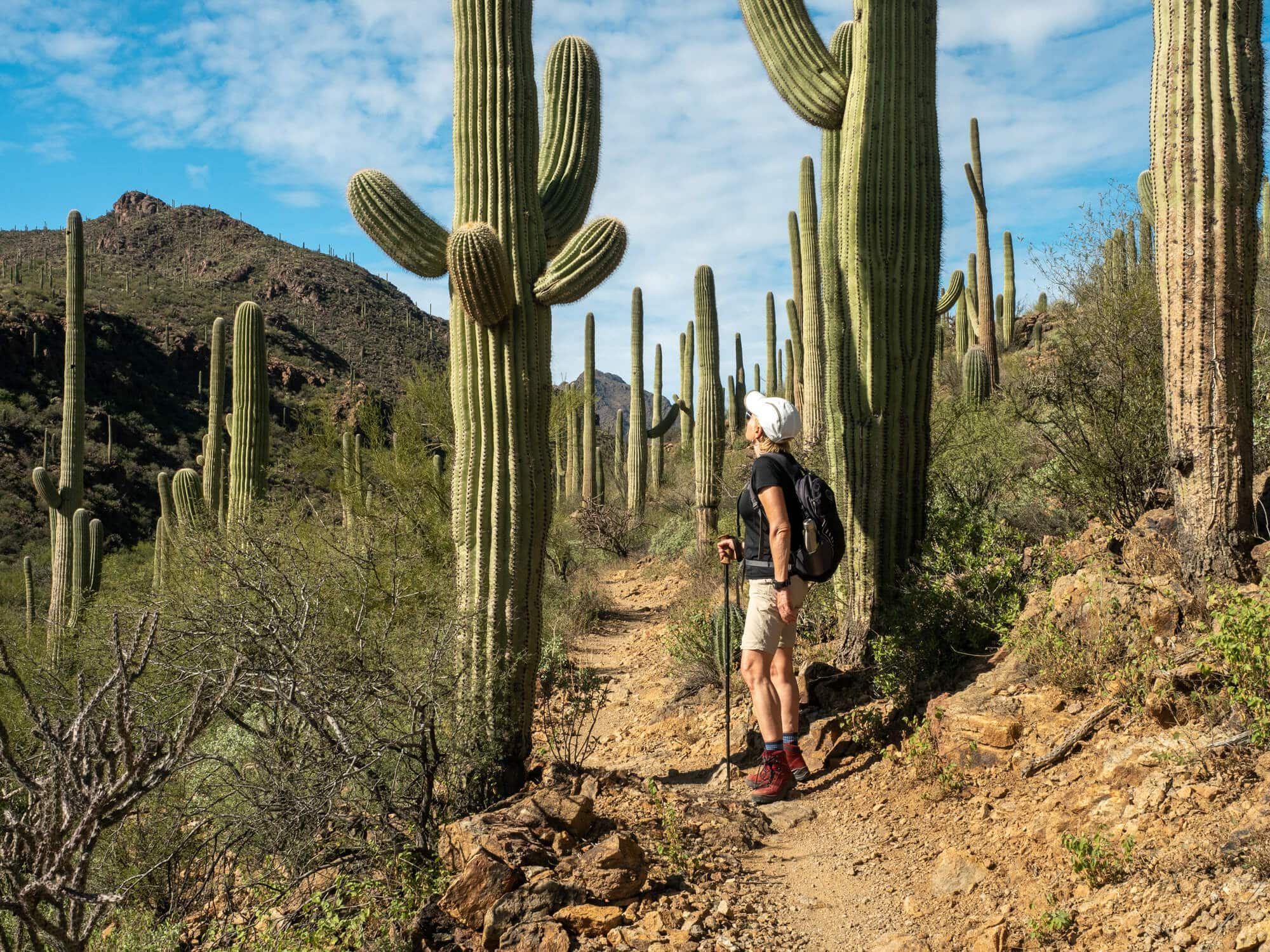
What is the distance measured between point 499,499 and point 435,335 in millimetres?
43584

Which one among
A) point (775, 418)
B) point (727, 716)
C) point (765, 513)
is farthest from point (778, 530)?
point (727, 716)

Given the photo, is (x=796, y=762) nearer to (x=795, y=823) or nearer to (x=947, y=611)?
(x=795, y=823)

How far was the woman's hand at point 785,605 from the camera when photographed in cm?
491

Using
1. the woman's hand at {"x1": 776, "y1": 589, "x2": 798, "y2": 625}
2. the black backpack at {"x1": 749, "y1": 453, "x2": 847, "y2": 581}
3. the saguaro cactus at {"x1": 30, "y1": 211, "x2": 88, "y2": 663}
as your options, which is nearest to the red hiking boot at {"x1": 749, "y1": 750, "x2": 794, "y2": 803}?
the woman's hand at {"x1": 776, "y1": 589, "x2": 798, "y2": 625}

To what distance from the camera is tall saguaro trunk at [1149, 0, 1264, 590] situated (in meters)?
4.73

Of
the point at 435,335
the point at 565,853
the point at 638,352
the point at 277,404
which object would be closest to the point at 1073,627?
the point at 565,853

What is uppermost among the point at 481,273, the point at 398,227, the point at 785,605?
the point at 398,227

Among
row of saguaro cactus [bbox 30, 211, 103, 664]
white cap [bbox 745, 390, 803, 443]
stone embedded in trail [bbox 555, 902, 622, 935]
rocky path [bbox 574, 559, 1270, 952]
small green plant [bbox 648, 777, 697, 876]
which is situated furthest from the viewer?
row of saguaro cactus [bbox 30, 211, 103, 664]

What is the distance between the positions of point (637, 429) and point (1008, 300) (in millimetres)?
9516

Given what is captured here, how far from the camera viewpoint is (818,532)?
5.04 m

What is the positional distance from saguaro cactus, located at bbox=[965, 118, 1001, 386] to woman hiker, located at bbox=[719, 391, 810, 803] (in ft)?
43.0

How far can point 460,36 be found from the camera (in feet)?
20.3

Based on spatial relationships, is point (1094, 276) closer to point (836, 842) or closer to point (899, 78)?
point (899, 78)

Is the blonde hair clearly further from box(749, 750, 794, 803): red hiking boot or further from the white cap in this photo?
box(749, 750, 794, 803): red hiking boot
